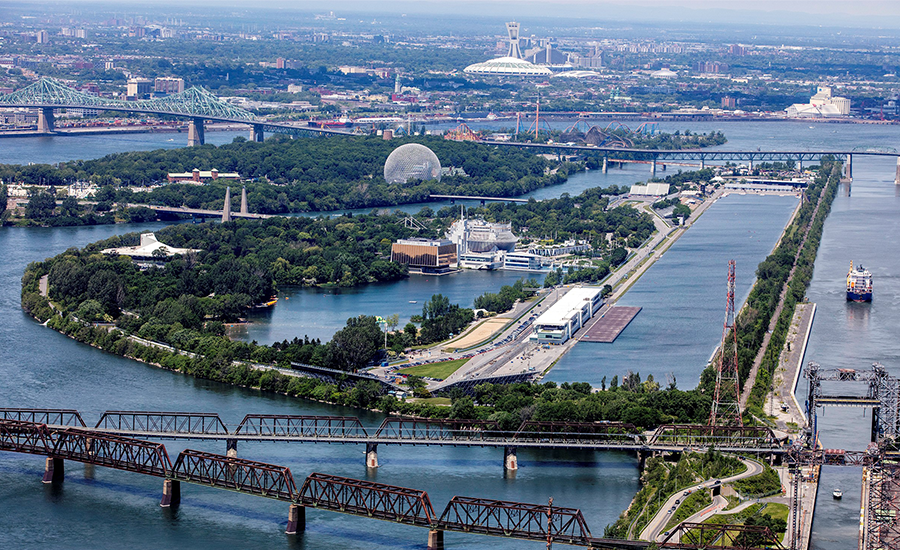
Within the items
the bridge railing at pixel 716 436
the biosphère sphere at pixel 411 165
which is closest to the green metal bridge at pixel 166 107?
the biosphère sphere at pixel 411 165

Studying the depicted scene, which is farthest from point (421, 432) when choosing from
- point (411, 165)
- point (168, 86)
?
point (168, 86)

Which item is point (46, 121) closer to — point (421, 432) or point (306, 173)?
point (306, 173)

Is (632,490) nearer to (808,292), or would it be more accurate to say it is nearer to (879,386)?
(879,386)

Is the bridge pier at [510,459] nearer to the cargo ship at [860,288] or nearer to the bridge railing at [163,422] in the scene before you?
the bridge railing at [163,422]

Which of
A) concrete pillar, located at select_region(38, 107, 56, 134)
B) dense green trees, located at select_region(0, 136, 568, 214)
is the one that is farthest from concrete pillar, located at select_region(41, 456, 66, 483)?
concrete pillar, located at select_region(38, 107, 56, 134)

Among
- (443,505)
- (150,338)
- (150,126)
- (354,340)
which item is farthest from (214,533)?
(150,126)

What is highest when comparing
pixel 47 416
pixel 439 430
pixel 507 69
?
pixel 507 69

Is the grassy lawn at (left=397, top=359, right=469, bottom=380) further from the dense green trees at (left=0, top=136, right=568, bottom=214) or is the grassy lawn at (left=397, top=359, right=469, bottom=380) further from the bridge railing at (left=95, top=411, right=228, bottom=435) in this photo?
the dense green trees at (left=0, top=136, right=568, bottom=214)
